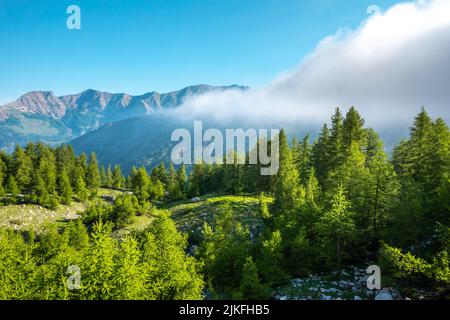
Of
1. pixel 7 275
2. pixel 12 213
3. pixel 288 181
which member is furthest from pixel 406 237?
pixel 12 213

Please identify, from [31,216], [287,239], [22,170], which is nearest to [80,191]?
[22,170]

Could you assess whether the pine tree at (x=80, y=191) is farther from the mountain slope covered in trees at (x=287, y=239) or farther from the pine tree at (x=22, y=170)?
the mountain slope covered in trees at (x=287, y=239)

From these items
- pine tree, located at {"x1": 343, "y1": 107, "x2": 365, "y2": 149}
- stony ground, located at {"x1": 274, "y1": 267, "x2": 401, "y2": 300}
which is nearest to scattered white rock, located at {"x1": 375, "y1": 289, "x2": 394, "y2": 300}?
stony ground, located at {"x1": 274, "y1": 267, "x2": 401, "y2": 300}

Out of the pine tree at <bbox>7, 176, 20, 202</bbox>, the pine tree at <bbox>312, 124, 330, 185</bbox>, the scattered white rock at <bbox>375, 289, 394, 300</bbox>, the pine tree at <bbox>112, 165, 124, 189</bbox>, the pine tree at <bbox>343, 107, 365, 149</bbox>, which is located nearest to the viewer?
the scattered white rock at <bbox>375, 289, 394, 300</bbox>

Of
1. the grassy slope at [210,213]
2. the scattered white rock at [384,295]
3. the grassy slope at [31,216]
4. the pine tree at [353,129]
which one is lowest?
the grassy slope at [31,216]

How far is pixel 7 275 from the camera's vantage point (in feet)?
46.3

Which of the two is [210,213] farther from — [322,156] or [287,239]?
[287,239]

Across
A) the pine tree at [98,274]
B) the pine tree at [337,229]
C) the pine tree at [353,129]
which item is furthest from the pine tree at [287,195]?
the pine tree at [98,274]

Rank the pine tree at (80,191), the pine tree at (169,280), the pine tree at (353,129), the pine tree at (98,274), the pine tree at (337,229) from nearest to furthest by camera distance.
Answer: the pine tree at (98,274) → the pine tree at (169,280) → the pine tree at (337,229) → the pine tree at (353,129) → the pine tree at (80,191)

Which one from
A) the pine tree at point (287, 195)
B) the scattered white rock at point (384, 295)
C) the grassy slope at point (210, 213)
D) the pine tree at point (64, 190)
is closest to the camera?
the scattered white rock at point (384, 295)

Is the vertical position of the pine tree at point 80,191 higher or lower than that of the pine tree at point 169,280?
lower

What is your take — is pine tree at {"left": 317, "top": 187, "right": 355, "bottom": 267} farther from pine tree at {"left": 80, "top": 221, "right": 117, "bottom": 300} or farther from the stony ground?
pine tree at {"left": 80, "top": 221, "right": 117, "bottom": 300}
